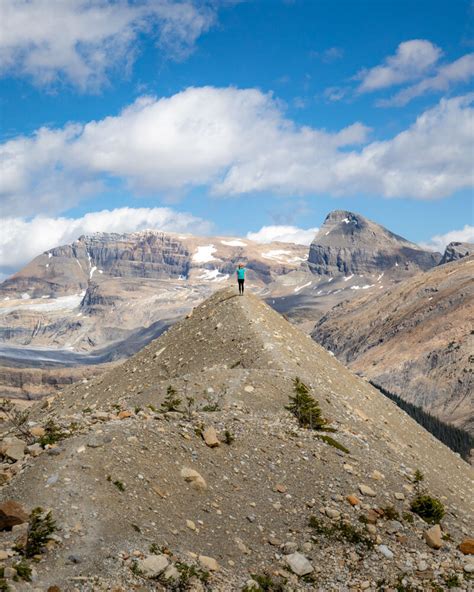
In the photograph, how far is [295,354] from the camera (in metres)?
42.1

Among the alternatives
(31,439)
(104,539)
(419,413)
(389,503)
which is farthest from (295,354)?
(419,413)

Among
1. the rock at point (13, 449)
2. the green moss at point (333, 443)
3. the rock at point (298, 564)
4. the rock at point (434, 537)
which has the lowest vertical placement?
the rock at point (434, 537)

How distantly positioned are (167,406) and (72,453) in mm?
8598

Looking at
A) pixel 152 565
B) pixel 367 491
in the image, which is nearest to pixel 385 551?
pixel 367 491

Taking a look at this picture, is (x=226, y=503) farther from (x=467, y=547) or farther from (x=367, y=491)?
(x=467, y=547)

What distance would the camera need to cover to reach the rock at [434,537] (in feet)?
67.6

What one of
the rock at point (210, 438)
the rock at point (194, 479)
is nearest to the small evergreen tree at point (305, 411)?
the rock at point (210, 438)

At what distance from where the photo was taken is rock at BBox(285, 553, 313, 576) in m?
18.0

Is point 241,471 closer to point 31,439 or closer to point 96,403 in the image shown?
point 31,439

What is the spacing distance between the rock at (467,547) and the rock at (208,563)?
9.29 m

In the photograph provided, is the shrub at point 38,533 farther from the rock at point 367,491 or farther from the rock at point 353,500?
the rock at point 367,491

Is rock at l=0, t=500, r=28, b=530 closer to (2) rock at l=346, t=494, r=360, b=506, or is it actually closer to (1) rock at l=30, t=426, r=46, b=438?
(1) rock at l=30, t=426, r=46, b=438

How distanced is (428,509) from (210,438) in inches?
338

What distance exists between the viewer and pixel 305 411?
29.2 m
